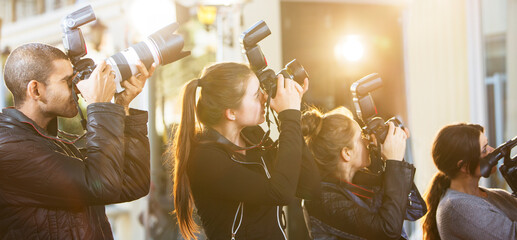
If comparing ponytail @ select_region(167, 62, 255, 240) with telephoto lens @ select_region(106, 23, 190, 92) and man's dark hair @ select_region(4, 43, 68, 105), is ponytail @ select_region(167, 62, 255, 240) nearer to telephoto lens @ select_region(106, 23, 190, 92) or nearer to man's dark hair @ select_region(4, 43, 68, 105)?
telephoto lens @ select_region(106, 23, 190, 92)

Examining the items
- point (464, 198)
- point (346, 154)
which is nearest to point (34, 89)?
point (346, 154)

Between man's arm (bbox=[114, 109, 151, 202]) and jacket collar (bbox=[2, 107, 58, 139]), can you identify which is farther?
man's arm (bbox=[114, 109, 151, 202])

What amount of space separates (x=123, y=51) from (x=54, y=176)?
17.8 inches

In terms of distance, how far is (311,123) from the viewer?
6.40 feet

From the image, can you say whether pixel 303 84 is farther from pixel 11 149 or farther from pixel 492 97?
pixel 492 97

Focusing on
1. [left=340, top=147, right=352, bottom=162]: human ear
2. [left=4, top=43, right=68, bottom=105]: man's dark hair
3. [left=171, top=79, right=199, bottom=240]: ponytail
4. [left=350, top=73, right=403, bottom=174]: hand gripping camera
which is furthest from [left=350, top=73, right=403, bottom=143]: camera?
[left=4, top=43, right=68, bottom=105]: man's dark hair

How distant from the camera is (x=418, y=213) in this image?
1.89 metres

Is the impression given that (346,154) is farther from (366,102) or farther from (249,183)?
(249,183)

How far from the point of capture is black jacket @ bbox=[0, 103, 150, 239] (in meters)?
1.31

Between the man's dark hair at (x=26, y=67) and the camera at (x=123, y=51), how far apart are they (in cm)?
7

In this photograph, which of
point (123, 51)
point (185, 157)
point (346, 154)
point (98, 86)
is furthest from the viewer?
point (346, 154)

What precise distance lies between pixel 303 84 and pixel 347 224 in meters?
0.51

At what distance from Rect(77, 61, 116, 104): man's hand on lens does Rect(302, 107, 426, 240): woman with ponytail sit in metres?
0.78

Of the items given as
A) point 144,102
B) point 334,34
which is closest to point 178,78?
point 144,102
